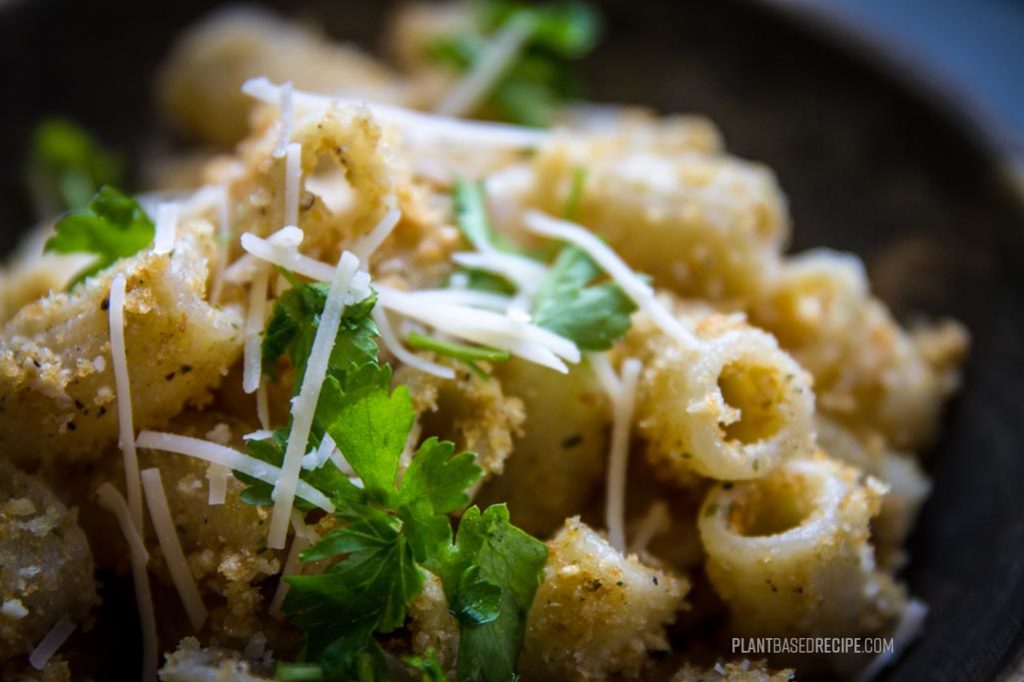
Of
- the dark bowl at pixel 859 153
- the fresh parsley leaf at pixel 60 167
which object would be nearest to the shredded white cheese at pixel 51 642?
the dark bowl at pixel 859 153

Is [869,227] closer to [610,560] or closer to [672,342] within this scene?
[672,342]

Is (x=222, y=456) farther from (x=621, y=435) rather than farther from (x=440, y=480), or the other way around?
(x=621, y=435)

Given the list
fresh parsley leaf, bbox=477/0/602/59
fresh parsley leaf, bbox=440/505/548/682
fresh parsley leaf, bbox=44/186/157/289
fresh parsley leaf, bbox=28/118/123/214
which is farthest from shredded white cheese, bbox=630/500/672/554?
fresh parsley leaf, bbox=28/118/123/214

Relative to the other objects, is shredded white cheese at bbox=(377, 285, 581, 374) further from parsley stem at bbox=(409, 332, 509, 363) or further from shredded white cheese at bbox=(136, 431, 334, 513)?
shredded white cheese at bbox=(136, 431, 334, 513)

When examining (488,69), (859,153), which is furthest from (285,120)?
(859,153)

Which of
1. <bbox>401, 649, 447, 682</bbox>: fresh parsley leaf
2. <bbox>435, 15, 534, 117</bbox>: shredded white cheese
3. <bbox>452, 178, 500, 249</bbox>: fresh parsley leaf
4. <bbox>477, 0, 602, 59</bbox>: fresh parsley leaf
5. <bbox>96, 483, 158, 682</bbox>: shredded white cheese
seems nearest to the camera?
<bbox>401, 649, 447, 682</bbox>: fresh parsley leaf

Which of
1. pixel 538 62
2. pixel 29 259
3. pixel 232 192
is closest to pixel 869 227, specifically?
pixel 538 62
